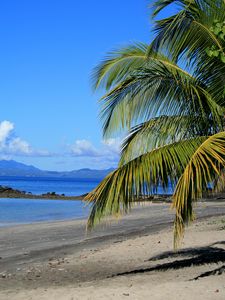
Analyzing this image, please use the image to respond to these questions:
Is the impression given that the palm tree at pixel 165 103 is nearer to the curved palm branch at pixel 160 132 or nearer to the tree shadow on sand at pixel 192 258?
the curved palm branch at pixel 160 132

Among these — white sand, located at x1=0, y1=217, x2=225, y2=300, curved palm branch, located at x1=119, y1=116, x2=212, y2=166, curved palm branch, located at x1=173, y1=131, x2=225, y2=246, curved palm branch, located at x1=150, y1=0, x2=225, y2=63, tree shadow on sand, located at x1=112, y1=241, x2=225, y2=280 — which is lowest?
white sand, located at x1=0, y1=217, x2=225, y2=300

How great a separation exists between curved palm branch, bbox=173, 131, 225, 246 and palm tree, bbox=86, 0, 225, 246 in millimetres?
135

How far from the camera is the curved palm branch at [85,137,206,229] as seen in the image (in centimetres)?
778

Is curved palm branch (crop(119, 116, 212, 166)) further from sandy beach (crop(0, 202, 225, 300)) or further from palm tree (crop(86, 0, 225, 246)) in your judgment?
sandy beach (crop(0, 202, 225, 300))

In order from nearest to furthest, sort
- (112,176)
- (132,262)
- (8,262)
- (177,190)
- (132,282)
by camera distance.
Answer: (177,190)
(112,176)
(132,282)
(132,262)
(8,262)

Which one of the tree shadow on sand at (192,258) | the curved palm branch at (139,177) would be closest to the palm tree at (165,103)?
the curved palm branch at (139,177)

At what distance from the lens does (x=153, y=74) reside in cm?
837

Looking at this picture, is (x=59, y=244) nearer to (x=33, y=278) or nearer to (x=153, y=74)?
(x=33, y=278)

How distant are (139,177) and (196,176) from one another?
1.03 metres

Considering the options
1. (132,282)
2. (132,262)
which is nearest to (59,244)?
(132,262)

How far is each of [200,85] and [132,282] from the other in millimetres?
3247

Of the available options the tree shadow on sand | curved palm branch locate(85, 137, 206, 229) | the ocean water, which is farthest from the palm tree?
the ocean water

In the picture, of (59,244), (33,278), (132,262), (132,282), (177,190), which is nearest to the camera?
(177,190)

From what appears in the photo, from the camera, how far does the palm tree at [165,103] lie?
785 cm
